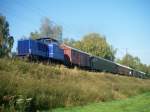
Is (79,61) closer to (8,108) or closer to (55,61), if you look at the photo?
(55,61)

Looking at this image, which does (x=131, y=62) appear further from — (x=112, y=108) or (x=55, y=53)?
(x=112, y=108)

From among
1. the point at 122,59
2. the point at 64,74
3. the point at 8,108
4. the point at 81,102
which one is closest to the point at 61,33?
the point at 122,59

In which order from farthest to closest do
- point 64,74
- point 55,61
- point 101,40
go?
point 101,40 → point 55,61 → point 64,74

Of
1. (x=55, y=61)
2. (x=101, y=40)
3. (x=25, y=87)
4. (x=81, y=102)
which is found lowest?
(x=81, y=102)

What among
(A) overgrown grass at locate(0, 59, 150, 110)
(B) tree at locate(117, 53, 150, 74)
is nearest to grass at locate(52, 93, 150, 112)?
(A) overgrown grass at locate(0, 59, 150, 110)

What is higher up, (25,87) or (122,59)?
(122,59)

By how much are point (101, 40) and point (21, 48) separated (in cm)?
5777

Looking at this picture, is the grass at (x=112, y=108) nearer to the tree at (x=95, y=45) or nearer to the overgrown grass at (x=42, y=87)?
the overgrown grass at (x=42, y=87)

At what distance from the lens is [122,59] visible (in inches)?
4414

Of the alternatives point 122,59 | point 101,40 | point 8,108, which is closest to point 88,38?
point 101,40

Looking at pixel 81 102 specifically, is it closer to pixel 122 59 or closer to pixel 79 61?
pixel 79 61

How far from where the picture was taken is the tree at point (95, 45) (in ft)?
265

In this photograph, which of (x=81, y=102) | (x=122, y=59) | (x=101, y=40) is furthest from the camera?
(x=122, y=59)

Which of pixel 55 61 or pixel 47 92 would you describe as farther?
pixel 55 61
